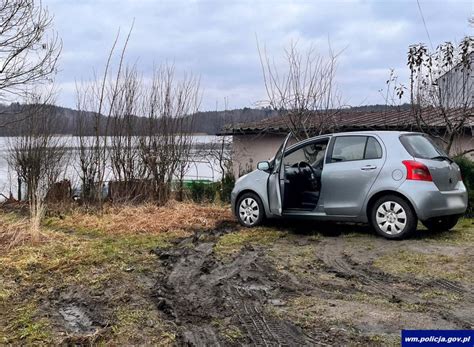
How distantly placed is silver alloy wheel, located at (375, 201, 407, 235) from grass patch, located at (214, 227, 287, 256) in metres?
1.61

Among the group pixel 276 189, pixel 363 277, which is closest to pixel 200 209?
pixel 276 189

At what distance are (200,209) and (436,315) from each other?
23.4 ft

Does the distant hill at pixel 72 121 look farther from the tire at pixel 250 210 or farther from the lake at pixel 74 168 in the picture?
the tire at pixel 250 210

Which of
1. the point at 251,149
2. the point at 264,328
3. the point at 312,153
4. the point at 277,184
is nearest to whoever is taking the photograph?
the point at 264,328

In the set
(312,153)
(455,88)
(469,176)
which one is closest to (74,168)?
(312,153)

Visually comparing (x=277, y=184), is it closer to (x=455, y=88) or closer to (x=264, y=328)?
(x=264, y=328)

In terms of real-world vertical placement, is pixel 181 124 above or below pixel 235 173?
above

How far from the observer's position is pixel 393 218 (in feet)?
23.4

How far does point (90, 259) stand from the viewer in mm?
6082

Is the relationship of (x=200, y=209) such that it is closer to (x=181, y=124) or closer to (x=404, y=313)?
(x=181, y=124)

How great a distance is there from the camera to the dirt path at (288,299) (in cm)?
372

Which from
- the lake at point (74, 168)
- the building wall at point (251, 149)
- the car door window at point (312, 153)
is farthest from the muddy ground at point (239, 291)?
the building wall at point (251, 149)

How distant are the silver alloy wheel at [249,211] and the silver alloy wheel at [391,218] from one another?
87.6 inches

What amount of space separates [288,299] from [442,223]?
457 cm
